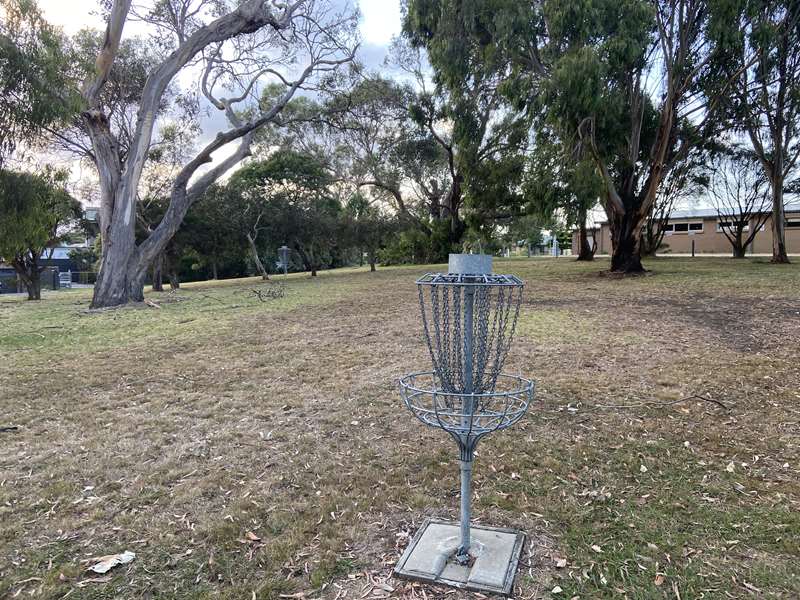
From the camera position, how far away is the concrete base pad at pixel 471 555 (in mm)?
1824

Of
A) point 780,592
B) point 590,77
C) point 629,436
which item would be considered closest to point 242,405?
point 629,436

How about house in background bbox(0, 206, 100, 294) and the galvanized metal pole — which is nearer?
the galvanized metal pole

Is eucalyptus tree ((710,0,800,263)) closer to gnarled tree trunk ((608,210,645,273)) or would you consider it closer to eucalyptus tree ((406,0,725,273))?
eucalyptus tree ((406,0,725,273))

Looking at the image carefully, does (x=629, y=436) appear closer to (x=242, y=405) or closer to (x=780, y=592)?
(x=780, y=592)

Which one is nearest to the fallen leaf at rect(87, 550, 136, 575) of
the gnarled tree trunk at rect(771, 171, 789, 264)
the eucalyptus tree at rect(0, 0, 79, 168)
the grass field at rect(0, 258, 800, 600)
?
the grass field at rect(0, 258, 800, 600)

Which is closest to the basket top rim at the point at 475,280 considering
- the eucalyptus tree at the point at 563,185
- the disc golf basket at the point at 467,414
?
the disc golf basket at the point at 467,414

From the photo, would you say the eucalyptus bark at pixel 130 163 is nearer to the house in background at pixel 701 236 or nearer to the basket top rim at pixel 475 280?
the basket top rim at pixel 475 280

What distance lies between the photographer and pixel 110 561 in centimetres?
196

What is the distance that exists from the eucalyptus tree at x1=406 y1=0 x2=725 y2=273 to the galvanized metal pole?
8373mm

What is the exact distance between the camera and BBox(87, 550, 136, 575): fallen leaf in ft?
6.30

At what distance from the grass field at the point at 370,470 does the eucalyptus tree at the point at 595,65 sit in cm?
557

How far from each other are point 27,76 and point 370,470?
5071 millimetres

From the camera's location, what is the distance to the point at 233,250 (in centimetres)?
1880

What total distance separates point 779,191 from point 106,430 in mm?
17369
